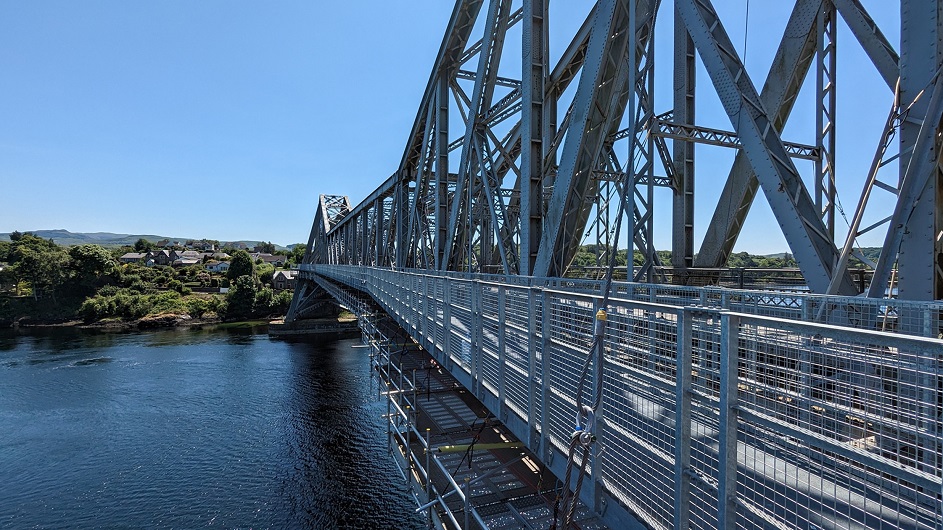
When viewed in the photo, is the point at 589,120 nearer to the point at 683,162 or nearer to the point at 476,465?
the point at 683,162

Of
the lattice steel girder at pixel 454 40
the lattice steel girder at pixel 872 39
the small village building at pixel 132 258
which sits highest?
the lattice steel girder at pixel 454 40

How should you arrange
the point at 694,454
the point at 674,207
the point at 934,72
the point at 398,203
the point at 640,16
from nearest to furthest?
the point at 694,454 < the point at 934,72 < the point at 640,16 < the point at 674,207 < the point at 398,203

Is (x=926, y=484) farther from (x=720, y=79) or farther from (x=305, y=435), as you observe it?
(x=305, y=435)

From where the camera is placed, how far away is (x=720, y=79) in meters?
7.70

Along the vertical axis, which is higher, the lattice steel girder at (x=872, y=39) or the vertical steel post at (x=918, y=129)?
the lattice steel girder at (x=872, y=39)

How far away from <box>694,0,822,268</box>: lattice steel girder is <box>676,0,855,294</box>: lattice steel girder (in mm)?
3317

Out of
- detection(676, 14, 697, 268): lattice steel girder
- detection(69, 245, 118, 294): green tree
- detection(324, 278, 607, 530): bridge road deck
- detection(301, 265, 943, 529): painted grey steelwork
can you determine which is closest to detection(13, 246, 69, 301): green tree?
detection(69, 245, 118, 294): green tree

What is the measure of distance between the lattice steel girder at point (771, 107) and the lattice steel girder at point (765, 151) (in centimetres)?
332

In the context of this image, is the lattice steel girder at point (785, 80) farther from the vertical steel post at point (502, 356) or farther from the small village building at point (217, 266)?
the small village building at point (217, 266)

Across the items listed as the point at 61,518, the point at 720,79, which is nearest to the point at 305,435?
the point at 61,518

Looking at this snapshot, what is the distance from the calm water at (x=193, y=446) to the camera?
17.6 metres

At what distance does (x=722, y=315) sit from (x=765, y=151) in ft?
18.1

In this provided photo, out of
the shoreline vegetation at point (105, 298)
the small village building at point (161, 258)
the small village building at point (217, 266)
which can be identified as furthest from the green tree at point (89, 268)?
the small village building at point (161, 258)

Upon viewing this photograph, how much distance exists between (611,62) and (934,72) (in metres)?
5.85
